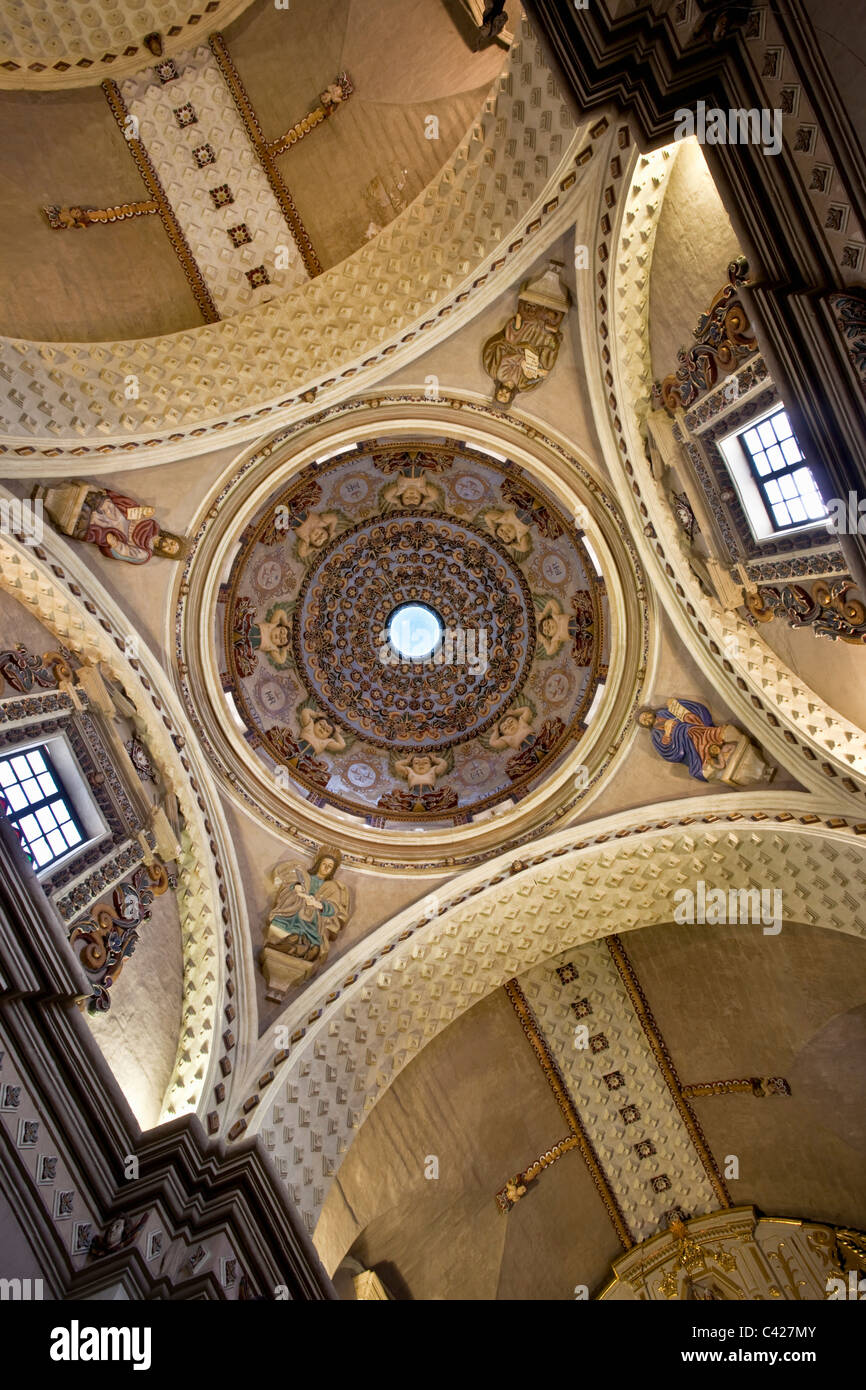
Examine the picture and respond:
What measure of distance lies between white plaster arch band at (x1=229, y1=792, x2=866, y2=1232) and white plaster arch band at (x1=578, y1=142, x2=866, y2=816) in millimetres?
726

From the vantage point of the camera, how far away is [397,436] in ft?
45.3

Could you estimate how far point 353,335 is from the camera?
1278cm

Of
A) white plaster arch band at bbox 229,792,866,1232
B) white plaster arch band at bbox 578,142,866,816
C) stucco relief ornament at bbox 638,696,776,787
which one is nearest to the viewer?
white plaster arch band at bbox 578,142,866,816

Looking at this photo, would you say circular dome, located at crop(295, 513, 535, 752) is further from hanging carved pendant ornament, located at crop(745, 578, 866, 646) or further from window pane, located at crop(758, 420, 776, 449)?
window pane, located at crop(758, 420, 776, 449)

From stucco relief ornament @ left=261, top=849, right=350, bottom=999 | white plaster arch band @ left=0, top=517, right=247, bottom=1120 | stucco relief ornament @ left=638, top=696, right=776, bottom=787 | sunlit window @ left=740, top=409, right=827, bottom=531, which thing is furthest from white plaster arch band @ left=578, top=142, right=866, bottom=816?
white plaster arch band @ left=0, top=517, right=247, bottom=1120

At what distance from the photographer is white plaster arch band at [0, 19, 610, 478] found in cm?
1156

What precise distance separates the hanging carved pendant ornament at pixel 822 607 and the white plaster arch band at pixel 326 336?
5060 millimetres

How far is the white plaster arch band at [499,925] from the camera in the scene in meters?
11.7

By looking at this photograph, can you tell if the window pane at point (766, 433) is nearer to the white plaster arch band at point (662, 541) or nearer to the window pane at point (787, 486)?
the window pane at point (787, 486)

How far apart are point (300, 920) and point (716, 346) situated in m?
8.36

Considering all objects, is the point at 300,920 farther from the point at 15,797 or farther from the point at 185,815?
the point at 15,797

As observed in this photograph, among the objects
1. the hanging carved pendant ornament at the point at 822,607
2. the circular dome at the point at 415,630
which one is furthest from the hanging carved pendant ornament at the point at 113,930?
the hanging carved pendant ornament at the point at 822,607

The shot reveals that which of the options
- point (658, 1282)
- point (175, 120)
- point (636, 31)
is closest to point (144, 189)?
point (175, 120)

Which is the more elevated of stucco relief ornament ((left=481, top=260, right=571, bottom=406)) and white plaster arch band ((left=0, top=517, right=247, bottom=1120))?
stucco relief ornament ((left=481, top=260, right=571, bottom=406))
